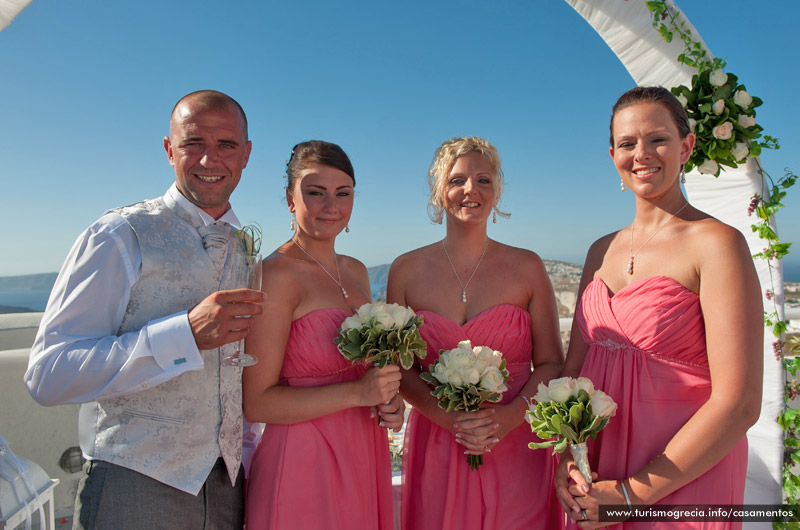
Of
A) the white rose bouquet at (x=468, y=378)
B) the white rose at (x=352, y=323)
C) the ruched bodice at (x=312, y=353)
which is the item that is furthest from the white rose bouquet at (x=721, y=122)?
the ruched bodice at (x=312, y=353)

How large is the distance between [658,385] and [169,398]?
2625mm

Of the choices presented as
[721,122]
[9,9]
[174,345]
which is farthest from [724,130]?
[9,9]

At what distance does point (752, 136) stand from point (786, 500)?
107 inches

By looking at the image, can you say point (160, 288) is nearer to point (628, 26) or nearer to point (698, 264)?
point (698, 264)

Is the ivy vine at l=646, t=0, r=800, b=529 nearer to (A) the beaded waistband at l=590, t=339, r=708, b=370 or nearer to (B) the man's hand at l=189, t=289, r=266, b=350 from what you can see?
(A) the beaded waistband at l=590, t=339, r=708, b=370

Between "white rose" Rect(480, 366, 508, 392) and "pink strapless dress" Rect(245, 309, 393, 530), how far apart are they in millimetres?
856

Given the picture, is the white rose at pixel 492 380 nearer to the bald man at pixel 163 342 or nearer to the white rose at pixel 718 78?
the bald man at pixel 163 342

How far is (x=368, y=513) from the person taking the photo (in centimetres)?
329

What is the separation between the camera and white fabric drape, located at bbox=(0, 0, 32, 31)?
3906 millimetres

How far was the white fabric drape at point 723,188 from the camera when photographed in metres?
3.94

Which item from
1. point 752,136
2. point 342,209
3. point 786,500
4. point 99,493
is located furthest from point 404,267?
A: point 786,500

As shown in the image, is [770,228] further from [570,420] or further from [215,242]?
[215,242]

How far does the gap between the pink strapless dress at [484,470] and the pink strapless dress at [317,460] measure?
0.41 meters

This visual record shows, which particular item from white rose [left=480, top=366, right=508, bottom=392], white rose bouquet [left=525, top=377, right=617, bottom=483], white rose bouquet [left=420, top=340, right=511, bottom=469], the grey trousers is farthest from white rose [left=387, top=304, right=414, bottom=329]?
the grey trousers
